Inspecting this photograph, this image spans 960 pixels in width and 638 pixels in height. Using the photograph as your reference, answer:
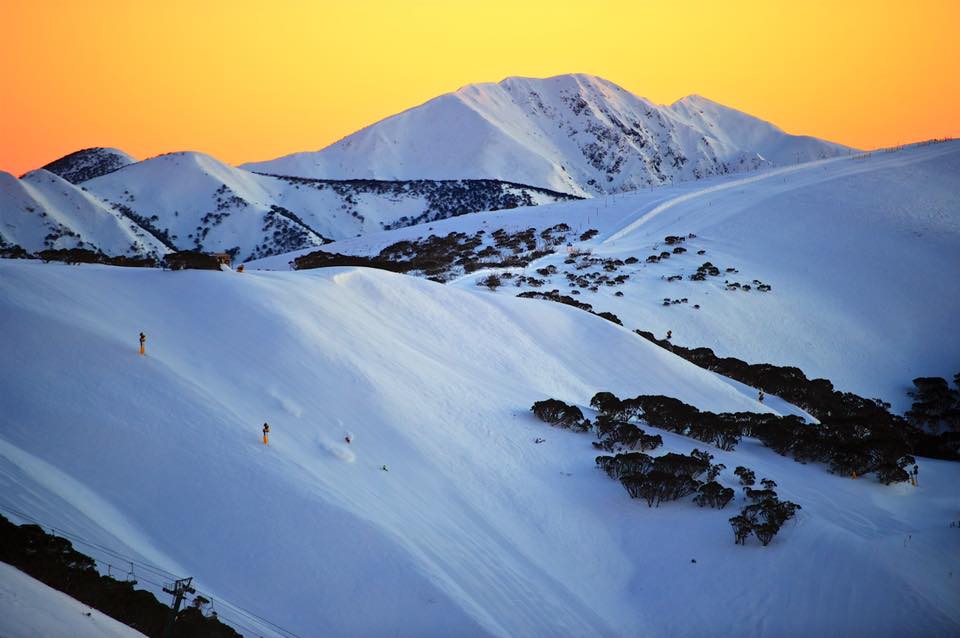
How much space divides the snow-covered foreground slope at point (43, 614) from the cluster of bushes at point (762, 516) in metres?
15.6

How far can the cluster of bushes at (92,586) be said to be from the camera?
40.5 ft

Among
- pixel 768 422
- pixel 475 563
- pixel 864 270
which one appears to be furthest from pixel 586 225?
pixel 475 563

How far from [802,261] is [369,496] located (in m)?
61.8

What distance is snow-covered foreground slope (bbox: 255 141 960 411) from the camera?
51.2m

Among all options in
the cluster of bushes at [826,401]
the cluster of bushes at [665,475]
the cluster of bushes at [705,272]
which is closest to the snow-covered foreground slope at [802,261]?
the cluster of bushes at [705,272]

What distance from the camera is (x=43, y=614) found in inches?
412

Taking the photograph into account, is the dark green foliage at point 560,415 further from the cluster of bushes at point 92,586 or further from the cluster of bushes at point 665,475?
the cluster of bushes at point 92,586

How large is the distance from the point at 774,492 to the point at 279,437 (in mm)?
16157

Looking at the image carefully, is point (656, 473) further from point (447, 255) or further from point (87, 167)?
point (87, 167)

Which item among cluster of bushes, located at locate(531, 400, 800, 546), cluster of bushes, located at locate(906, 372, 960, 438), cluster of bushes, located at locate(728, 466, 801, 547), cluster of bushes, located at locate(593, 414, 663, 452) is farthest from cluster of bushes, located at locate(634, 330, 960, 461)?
cluster of bushes, located at locate(728, 466, 801, 547)

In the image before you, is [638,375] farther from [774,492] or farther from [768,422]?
A: [774,492]

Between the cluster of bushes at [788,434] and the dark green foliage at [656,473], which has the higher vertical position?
the cluster of bushes at [788,434]

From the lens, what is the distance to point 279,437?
20.4 m

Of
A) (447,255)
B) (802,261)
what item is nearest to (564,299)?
(447,255)
